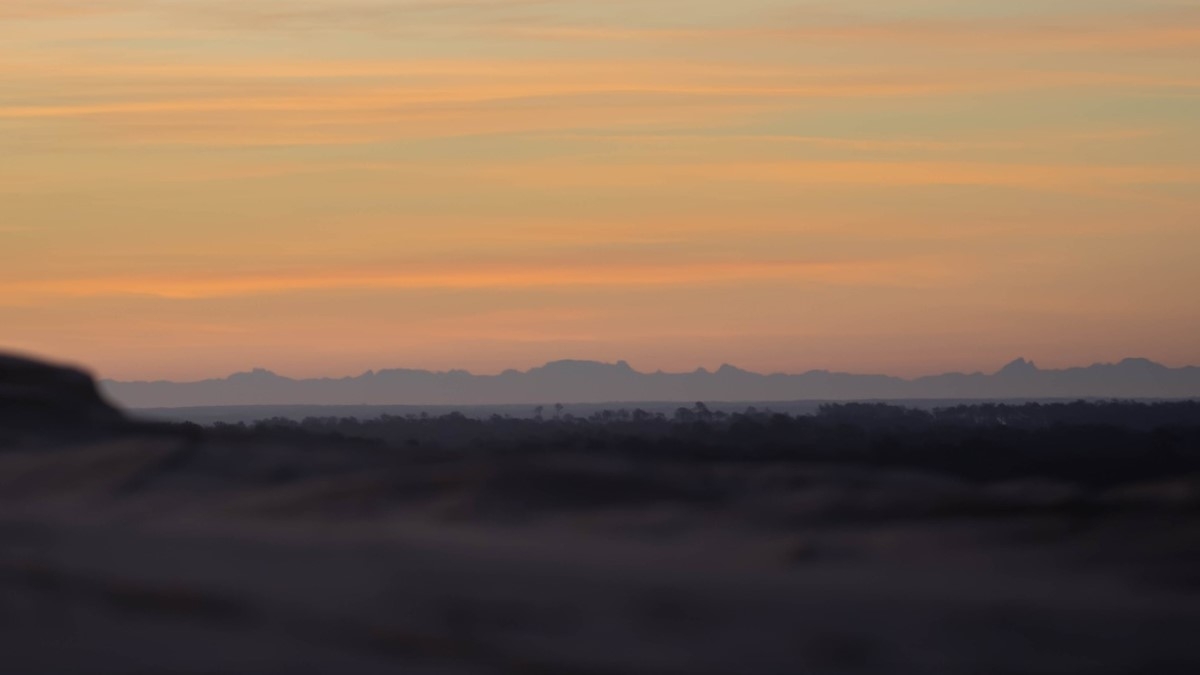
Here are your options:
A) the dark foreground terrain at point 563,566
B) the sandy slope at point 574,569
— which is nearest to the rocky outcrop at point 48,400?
the dark foreground terrain at point 563,566

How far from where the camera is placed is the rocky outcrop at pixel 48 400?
41.4 ft

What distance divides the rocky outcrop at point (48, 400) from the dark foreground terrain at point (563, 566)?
99cm

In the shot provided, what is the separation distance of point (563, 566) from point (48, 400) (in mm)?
7115

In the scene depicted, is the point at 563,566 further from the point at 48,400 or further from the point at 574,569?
the point at 48,400

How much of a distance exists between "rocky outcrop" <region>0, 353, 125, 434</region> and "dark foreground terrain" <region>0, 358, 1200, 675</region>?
0.99 meters

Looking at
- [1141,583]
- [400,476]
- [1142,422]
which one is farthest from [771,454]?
[1142,422]

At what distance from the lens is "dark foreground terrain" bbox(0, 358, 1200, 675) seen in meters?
5.95

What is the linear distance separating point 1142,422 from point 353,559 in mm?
59319

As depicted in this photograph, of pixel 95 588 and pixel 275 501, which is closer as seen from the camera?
pixel 95 588

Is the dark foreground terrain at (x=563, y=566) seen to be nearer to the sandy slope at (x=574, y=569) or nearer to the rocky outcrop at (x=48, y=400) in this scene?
the sandy slope at (x=574, y=569)

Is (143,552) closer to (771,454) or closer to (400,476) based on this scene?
(400,476)

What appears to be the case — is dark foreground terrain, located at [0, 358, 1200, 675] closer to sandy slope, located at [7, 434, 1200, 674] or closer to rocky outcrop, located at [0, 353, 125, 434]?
sandy slope, located at [7, 434, 1200, 674]

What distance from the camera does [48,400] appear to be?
521 inches

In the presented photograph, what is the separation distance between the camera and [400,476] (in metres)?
9.62
